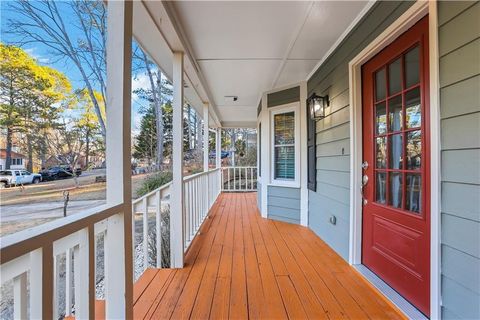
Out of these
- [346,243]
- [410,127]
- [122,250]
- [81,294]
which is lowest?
[346,243]

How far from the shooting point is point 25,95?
114 cm

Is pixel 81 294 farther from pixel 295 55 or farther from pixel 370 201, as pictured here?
pixel 295 55

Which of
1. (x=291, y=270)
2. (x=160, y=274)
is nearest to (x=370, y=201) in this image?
(x=291, y=270)

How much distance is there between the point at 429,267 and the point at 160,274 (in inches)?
85.8

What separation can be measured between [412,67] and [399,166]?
741mm

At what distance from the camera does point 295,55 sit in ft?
10.5

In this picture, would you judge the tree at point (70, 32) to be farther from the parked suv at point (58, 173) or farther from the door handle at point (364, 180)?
the door handle at point (364, 180)

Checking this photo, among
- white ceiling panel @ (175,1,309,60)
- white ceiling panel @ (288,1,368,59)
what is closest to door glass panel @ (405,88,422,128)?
white ceiling panel @ (288,1,368,59)

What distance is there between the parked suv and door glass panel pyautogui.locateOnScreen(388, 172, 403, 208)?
7.48 feet

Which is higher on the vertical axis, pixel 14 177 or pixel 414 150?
pixel 414 150

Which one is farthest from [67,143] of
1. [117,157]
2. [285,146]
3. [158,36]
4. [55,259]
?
[285,146]

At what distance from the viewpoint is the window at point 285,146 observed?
4.33 meters

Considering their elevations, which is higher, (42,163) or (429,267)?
(42,163)

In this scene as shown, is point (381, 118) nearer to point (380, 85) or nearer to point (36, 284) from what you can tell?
point (380, 85)
